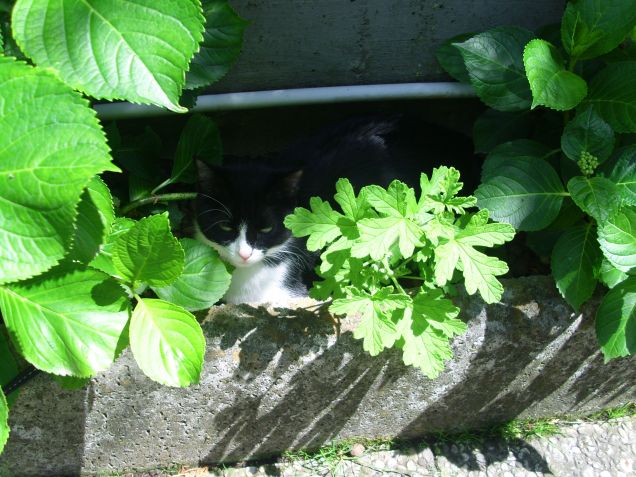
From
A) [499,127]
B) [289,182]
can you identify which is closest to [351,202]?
[289,182]

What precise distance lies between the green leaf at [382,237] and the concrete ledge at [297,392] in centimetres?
28

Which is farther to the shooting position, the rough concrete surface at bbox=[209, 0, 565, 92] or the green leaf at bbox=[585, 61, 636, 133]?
the rough concrete surface at bbox=[209, 0, 565, 92]

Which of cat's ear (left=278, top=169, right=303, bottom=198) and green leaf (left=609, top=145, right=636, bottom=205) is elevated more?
green leaf (left=609, top=145, right=636, bottom=205)

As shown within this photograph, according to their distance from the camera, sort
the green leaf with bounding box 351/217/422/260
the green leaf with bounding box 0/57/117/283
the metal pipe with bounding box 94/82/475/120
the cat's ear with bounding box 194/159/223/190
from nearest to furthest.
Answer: the green leaf with bounding box 0/57/117/283, the green leaf with bounding box 351/217/422/260, the cat's ear with bounding box 194/159/223/190, the metal pipe with bounding box 94/82/475/120

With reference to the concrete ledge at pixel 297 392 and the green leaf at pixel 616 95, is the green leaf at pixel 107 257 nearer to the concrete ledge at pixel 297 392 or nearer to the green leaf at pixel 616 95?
the concrete ledge at pixel 297 392

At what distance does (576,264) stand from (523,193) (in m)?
0.19

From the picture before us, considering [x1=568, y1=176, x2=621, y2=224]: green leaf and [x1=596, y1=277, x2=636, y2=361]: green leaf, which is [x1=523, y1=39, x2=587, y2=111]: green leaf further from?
[x1=596, y1=277, x2=636, y2=361]: green leaf

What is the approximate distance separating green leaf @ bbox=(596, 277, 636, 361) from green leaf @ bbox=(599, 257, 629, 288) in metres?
0.01

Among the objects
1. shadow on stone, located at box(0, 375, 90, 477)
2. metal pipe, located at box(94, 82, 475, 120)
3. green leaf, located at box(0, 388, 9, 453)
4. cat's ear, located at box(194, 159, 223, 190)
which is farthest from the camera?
metal pipe, located at box(94, 82, 475, 120)

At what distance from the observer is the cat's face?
1.46m

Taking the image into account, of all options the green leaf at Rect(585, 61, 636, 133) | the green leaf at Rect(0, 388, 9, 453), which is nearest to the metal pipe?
the green leaf at Rect(585, 61, 636, 133)

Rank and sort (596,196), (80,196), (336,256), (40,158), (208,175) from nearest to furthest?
(40,158) → (80,196) → (336,256) → (596,196) → (208,175)

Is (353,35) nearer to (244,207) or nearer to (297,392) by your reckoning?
(244,207)

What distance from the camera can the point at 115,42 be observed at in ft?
2.98
